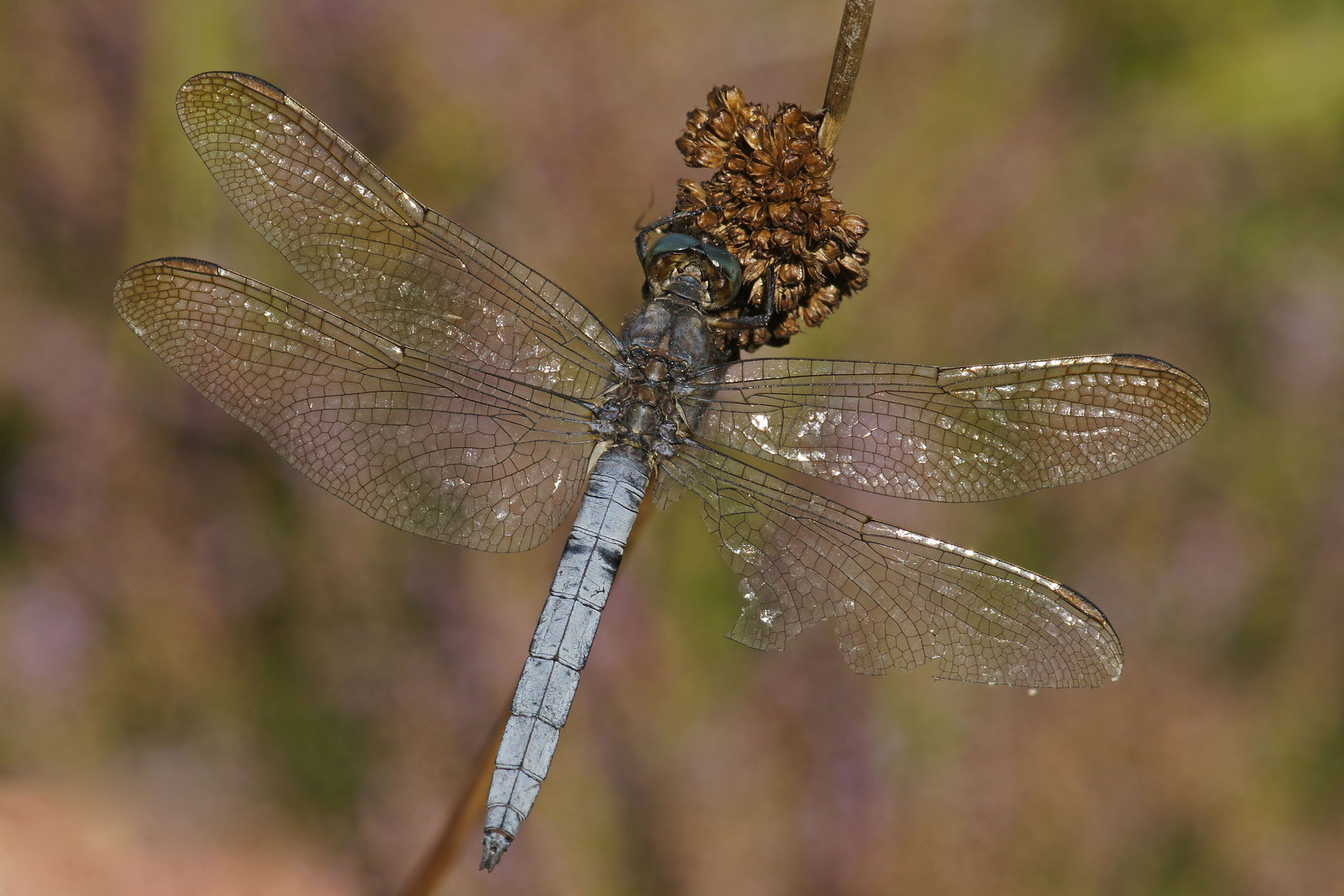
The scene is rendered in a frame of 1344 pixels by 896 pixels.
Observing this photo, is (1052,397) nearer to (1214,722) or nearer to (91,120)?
(1214,722)

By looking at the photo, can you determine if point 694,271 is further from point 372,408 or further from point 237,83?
point 237,83

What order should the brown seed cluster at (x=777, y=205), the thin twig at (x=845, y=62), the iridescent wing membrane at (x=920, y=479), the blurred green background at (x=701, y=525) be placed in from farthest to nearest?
the blurred green background at (x=701, y=525) < the iridescent wing membrane at (x=920, y=479) < the brown seed cluster at (x=777, y=205) < the thin twig at (x=845, y=62)

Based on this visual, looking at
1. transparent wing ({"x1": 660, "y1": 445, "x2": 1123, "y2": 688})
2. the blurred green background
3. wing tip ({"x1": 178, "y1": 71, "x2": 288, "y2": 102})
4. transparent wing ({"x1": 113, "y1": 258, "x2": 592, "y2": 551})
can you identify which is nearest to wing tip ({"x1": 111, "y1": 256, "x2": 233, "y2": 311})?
transparent wing ({"x1": 113, "y1": 258, "x2": 592, "y2": 551})

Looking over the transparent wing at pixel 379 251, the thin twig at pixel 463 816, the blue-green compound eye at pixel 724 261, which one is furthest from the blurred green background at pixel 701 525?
the blue-green compound eye at pixel 724 261

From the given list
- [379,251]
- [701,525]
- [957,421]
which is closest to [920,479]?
[957,421]

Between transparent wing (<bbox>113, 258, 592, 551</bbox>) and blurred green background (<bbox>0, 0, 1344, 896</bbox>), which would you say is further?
blurred green background (<bbox>0, 0, 1344, 896</bbox>)

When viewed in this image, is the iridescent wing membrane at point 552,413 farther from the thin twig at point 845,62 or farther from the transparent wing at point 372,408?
the thin twig at point 845,62

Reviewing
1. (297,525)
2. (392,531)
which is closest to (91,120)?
(297,525)

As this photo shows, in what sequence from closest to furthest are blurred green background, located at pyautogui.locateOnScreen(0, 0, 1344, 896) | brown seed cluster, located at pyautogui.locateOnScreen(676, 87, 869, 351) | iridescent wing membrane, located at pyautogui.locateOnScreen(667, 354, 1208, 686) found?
brown seed cluster, located at pyautogui.locateOnScreen(676, 87, 869, 351), iridescent wing membrane, located at pyautogui.locateOnScreen(667, 354, 1208, 686), blurred green background, located at pyautogui.locateOnScreen(0, 0, 1344, 896)

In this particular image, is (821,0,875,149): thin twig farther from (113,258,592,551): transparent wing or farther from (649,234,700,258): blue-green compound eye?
(113,258,592,551): transparent wing
